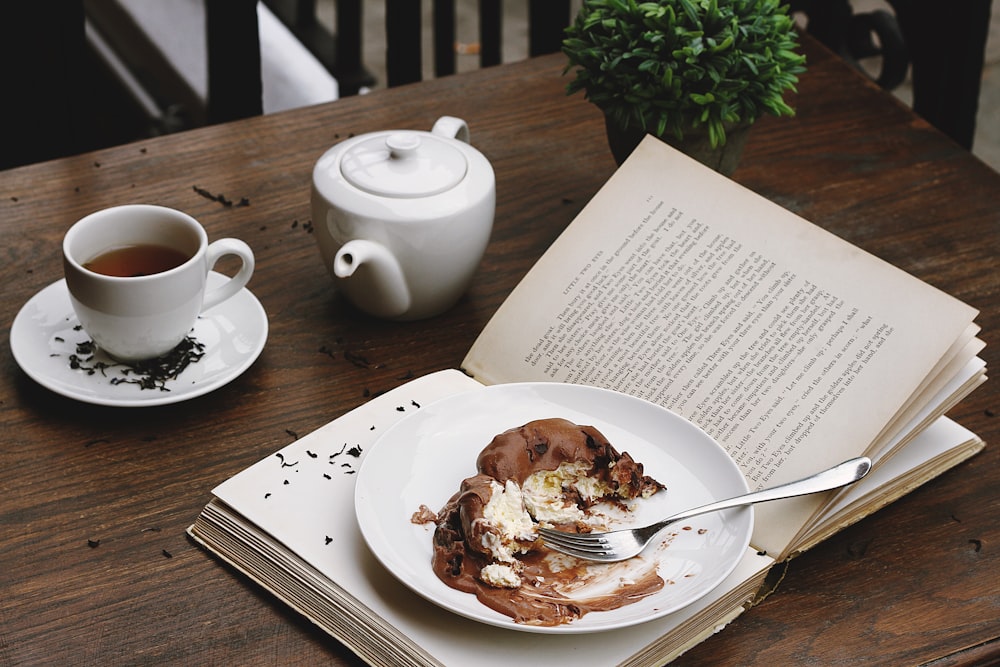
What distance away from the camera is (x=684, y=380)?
0.82 meters

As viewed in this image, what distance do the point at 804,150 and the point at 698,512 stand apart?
646 millimetres

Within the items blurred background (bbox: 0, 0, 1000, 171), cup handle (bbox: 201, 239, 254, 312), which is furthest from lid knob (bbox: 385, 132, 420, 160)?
blurred background (bbox: 0, 0, 1000, 171)

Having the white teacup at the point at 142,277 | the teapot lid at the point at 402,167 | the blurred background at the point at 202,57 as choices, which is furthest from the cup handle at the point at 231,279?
the blurred background at the point at 202,57

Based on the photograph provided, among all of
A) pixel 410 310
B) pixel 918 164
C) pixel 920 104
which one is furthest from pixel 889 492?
pixel 920 104

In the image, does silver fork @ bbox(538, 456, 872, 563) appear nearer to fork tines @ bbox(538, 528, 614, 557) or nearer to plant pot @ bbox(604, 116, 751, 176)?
fork tines @ bbox(538, 528, 614, 557)

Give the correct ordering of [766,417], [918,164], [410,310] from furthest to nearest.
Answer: [918,164] → [410,310] → [766,417]

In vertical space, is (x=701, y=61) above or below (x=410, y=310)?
above

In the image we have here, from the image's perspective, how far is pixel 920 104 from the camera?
143 centimetres

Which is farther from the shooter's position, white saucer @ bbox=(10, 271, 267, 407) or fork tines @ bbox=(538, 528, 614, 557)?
white saucer @ bbox=(10, 271, 267, 407)

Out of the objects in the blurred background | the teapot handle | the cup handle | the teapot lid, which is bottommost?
the blurred background

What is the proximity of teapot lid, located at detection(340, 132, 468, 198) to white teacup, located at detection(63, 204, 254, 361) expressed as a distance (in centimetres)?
12

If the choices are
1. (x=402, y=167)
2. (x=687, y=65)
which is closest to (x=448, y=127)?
(x=402, y=167)

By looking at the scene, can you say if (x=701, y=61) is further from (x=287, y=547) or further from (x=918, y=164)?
(x=287, y=547)

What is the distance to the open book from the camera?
65 cm
